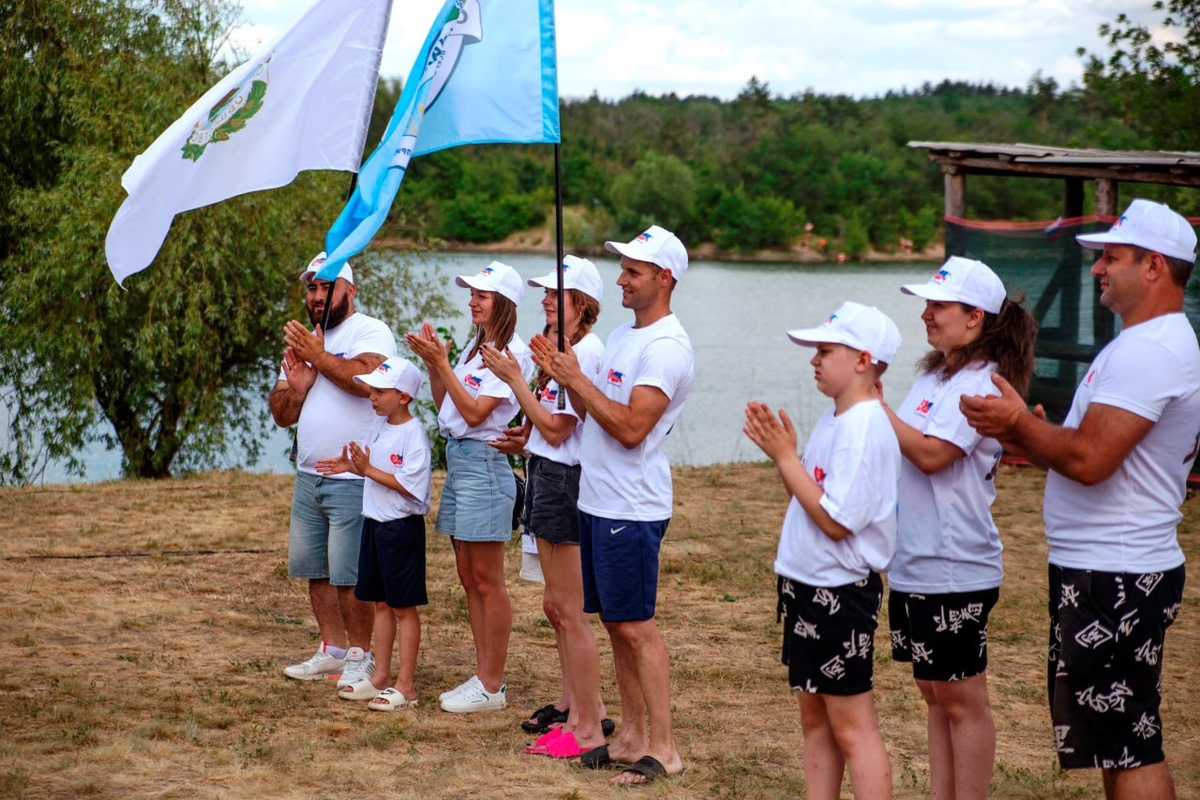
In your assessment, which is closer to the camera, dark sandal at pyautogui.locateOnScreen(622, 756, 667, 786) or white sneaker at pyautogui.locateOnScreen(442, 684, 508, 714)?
dark sandal at pyautogui.locateOnScreen(622, 756, 667, 786)

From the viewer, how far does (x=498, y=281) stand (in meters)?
5.34

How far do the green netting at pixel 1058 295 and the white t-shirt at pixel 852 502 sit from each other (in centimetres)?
729

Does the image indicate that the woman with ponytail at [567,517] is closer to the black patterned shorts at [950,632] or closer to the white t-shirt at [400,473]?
the white t-shirt at [400,473]

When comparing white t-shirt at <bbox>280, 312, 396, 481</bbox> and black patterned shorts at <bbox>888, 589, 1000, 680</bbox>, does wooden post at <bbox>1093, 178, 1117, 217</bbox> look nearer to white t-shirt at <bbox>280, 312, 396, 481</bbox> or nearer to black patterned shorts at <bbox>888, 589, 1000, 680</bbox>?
white t-shirt at <bbox>280, 312, 396, 481</bbox>

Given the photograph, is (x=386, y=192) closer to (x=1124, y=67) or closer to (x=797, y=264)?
(x=1124, y=67)

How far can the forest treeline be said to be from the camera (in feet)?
127

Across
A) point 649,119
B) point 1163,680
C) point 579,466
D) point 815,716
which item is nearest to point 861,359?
point 815,716

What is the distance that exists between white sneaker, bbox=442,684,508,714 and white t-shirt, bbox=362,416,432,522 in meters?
0.78

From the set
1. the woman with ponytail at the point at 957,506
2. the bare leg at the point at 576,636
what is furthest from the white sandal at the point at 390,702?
the woman with ponytail at the point at 957,506

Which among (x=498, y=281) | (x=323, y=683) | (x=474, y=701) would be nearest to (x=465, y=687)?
(x=474, y=701)

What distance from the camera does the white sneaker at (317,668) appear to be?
585 cm

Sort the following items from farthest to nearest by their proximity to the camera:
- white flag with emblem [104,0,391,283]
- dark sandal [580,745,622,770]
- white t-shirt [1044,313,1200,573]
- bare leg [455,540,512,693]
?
1. bare leg [455,540,512,693]
2. white flag with emblem [104,0,391,283]
3. dark sandal [580,745,622,770]
4. white t-shirt [1044,313,1200,573]

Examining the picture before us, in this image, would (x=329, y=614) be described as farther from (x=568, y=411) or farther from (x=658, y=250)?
(x=658, y=250)

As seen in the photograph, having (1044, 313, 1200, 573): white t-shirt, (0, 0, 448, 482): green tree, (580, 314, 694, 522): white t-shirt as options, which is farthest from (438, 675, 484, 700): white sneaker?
(0, 0, 448, 482): green tree
